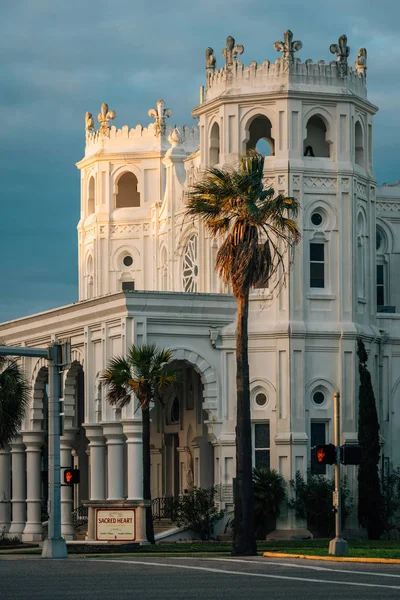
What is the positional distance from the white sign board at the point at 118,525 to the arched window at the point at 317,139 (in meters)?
16.9

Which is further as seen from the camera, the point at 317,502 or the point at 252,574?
the point at 317,502

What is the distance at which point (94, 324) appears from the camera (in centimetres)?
5844

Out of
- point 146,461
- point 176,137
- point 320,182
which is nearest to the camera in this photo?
point 146,461

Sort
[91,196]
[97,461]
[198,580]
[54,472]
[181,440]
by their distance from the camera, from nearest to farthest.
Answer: [198,580] < [54,472] < [97,461] < [181,440] < [91,196]

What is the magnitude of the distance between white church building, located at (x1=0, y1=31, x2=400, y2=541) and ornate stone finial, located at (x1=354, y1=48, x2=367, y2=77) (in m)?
0.07

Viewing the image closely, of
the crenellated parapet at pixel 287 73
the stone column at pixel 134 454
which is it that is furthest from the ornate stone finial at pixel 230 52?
the stone column at pixel 134 454

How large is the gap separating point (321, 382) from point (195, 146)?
18.0m

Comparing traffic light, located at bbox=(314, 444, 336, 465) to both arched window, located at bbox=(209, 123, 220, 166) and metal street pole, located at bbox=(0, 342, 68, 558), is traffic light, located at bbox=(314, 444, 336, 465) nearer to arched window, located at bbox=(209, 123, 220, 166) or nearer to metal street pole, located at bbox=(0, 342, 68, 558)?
metal street pole, located at bbox=(0, 342, 68, 558)

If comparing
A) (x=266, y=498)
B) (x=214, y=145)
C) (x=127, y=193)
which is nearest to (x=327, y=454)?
(x=266, y=498)

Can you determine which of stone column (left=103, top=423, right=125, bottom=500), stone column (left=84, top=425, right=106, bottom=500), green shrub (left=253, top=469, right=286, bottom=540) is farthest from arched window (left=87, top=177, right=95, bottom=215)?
green shrub (left=253, top=469, right=286, bottom=540)

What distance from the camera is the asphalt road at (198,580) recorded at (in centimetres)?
2606

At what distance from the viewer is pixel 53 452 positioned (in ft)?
146

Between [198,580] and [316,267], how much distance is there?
96.4 ft

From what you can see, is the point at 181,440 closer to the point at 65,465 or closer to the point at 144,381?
the point at 65,465
